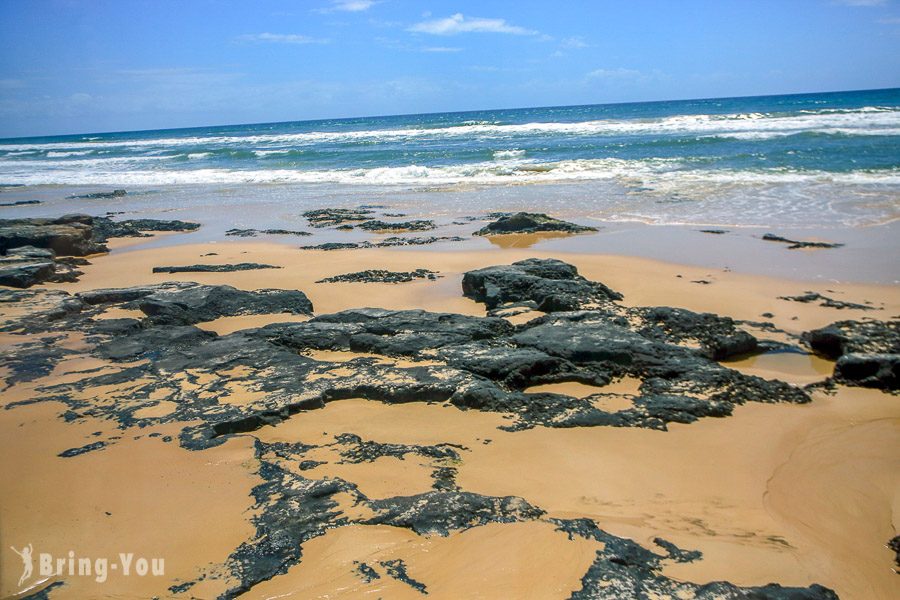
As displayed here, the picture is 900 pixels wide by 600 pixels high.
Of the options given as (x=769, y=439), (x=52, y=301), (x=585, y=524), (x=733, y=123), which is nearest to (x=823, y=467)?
(x=769, y=439)

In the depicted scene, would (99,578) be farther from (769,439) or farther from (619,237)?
(619,237)

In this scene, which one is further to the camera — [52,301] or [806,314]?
[52,301]

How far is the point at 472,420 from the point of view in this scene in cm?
397

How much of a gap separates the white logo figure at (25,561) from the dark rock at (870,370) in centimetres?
502

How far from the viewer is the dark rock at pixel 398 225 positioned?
12219 millimetres

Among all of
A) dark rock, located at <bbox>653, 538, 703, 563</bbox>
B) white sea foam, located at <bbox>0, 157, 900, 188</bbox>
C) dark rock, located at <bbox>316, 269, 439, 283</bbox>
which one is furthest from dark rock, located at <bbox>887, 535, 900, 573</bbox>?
white sea foam, located at <bbox>0, 157, 900, 188</bbox>

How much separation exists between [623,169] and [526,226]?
11.7m

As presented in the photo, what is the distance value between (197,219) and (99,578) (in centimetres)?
1335

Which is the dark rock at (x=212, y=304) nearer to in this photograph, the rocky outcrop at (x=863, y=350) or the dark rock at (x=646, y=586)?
the dark rock at (x=646, y=586)

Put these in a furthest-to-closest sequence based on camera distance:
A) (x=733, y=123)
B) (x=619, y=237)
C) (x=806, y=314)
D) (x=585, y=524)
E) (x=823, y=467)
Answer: (x=733, y=123), (x=619, y=237), (x=806, y=314), (x=823, y=467), (x=585, y=524)

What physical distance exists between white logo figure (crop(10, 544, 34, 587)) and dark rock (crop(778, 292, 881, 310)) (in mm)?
6614

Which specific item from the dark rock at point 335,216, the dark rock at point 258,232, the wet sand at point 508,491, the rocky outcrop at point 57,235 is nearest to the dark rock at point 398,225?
the dark rock at point 335,216

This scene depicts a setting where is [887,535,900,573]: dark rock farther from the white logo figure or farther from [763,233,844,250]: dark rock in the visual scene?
[763,233,844,250]: dark rock

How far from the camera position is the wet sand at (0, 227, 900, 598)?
8.61ft
